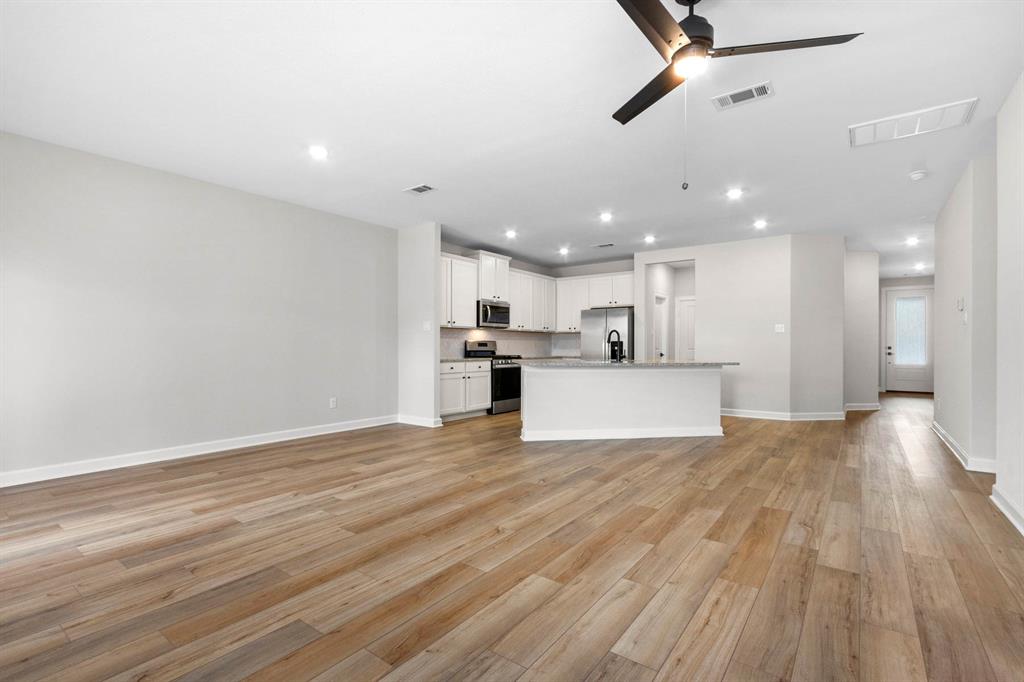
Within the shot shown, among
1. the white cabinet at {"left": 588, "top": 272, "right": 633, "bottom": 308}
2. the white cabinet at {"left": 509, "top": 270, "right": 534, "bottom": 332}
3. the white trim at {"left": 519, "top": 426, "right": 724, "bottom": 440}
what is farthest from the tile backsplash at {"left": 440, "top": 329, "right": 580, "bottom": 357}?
the white trim at {"left": 519, "top": 426, "right": 724, "bottom": 440}

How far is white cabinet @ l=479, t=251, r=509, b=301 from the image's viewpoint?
7.15 metres

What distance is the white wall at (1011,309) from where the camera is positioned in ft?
8.99

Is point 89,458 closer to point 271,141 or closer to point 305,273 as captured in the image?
point 305,273

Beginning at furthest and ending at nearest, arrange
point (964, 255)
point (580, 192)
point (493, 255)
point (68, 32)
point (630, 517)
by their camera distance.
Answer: point (493, 255)
point (580, 192)
point (964, 255)
point (630, 517)
point (68, 32)

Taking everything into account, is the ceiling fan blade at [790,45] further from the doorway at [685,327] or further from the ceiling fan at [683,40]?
the doorway at [685,327]

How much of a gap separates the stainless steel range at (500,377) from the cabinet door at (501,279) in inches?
31.8

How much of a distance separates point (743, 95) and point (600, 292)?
5468mm

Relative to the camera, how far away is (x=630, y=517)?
9.24 ft

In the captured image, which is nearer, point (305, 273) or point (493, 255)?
point (305, 273)

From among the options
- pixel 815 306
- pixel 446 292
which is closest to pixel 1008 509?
pixel 815 306

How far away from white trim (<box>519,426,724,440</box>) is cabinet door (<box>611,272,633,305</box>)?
3.21 meters

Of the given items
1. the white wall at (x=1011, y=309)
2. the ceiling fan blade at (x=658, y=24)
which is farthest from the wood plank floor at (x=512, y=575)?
the ceiling fan blade at (x=658, y=24)

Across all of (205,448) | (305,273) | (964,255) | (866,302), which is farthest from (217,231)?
(866,302)

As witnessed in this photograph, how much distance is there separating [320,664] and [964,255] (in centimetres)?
577
